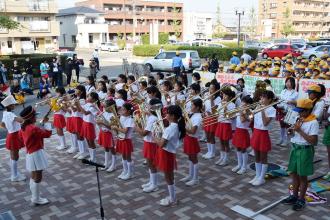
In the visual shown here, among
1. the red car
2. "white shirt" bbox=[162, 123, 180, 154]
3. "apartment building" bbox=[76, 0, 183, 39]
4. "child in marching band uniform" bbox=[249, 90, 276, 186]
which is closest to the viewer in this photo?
"white shirt" bbox=[162, 123, 180, 154]

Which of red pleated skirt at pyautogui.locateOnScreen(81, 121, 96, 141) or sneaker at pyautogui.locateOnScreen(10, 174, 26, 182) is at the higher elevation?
red pleated skirt at pyautogui.locateOnScreen(81, 121, 96, 141)

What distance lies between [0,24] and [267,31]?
67.7m

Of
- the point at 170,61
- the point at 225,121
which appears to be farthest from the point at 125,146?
the point at 170,61

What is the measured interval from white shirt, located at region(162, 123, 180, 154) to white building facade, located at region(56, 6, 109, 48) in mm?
56874

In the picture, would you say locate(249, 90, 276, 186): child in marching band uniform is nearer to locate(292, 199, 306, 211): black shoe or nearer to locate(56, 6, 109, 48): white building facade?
locate(292, 199, 306, 211): black shoe

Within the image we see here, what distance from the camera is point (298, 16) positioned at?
88.5 m

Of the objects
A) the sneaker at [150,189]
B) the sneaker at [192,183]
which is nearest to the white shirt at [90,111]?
the sneaker at [150,189]

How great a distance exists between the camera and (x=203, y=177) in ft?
23.9

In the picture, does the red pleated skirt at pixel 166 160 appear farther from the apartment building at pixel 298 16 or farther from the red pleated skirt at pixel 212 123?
the apartment building at pixel 298 16

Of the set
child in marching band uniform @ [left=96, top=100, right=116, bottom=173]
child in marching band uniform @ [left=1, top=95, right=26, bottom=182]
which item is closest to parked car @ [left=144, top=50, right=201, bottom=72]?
child in marching band uniform @ [left=96, top=100, right=116, bottom=173]

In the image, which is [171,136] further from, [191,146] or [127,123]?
[127,123]

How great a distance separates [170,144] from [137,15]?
222 feet

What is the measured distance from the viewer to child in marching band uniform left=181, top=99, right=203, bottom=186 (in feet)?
21.3

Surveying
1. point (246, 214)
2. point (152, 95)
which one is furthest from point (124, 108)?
point (246, 214)
